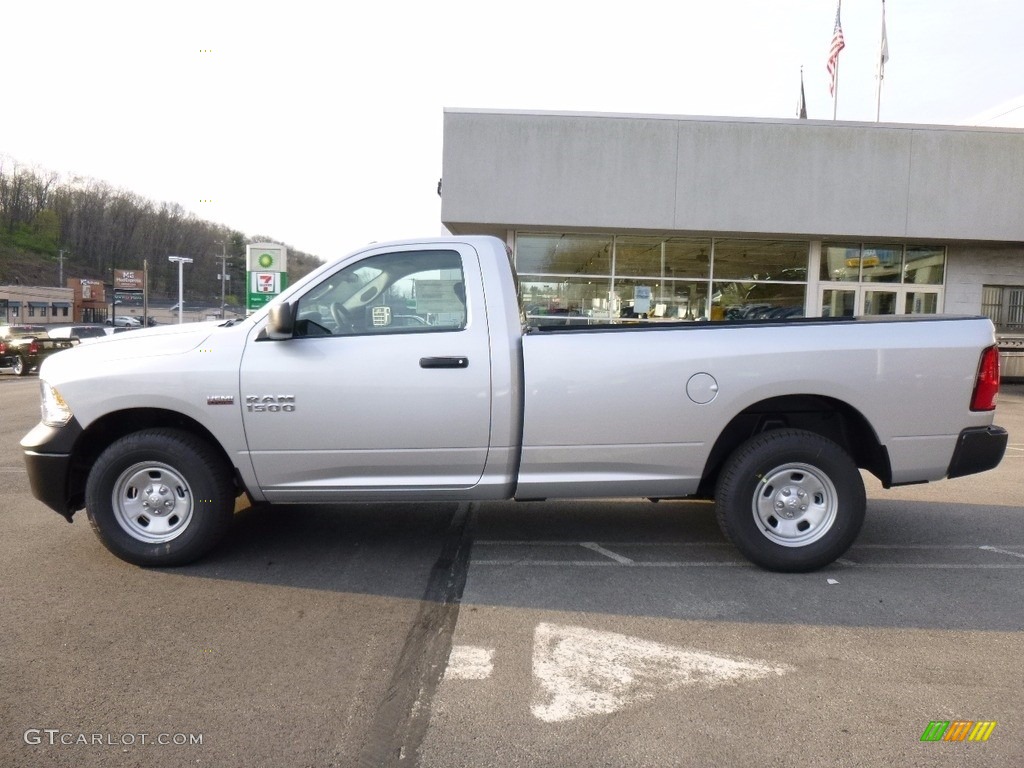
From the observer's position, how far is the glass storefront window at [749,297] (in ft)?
68.5

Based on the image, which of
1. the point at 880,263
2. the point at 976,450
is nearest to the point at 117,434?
the point at 976,450

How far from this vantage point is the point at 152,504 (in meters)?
5.00

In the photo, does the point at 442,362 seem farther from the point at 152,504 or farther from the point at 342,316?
the point at 152,504

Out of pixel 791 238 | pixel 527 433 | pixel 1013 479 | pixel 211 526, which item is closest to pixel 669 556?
pixel 527 433

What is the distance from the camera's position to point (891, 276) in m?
21.0

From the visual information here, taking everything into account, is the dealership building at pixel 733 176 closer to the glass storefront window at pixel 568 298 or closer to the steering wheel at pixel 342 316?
the glass storefront window at pixel 568 298

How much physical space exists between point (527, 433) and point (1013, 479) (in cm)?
594

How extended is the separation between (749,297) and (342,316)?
17624mm

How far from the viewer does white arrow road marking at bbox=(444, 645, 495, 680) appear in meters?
3.60

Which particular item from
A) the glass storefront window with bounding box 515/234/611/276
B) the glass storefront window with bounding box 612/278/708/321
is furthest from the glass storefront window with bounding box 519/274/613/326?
the glass storefront window with bounding box 612/278/708/321

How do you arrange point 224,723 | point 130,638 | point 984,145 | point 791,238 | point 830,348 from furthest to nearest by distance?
point 791,238 < point 984,145 < point 830,348 < point 130,638 < point 224,723

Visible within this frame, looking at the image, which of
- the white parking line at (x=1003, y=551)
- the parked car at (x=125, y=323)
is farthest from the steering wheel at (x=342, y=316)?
the parked car at (x=125, y=323)

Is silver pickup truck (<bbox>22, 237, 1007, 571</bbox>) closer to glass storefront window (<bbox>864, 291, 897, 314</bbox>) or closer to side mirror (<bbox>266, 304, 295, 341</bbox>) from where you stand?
side mirror (<bbox>266, 304, 295, 341</bbox>)

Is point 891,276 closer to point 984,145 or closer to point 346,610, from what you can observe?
point 984,145
